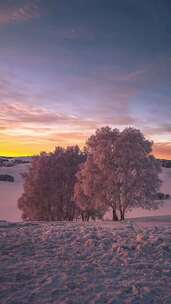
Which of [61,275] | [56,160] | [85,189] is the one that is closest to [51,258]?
[61,275]

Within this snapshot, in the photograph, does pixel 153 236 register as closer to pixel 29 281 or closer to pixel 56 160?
pixel 29 281

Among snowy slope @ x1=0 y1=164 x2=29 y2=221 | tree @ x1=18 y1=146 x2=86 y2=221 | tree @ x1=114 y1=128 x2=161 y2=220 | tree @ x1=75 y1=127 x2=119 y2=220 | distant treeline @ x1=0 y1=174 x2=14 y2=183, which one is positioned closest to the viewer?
tree @ x1=114 y1=128 x2=161 y2=220

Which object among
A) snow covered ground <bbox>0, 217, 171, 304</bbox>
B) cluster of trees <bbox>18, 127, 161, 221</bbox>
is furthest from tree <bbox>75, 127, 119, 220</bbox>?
snow covered ground <bbox>0, 217, 171, 304</bbox>

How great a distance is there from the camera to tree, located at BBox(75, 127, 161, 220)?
86.8 ft

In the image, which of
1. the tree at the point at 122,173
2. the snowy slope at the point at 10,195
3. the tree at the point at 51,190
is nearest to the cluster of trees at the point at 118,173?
the tree at the point at 122,173

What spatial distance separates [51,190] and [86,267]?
2255 cm

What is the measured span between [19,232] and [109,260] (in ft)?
21.7

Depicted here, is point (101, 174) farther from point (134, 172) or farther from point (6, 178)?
point (6, 178)

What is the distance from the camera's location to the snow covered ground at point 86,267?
8.59 metres

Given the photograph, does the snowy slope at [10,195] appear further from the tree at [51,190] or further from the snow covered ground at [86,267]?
the snow covered ground at [86,267]

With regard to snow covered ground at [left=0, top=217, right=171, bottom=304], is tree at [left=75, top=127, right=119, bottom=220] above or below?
above

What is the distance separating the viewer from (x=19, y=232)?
16.9 m

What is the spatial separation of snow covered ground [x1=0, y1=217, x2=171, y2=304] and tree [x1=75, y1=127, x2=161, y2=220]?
34.0 ft

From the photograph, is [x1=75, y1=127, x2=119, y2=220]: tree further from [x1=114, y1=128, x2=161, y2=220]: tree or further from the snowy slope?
the snowy slope
